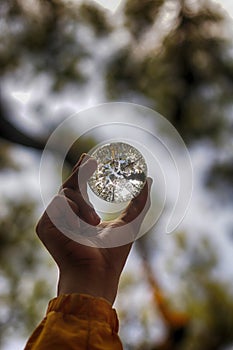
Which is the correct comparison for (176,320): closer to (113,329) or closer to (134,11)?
(134,11)

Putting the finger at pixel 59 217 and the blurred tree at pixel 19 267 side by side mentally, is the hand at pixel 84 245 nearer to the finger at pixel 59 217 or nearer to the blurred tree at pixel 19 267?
the finger at pixel 59 217

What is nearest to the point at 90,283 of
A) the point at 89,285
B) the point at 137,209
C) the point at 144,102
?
the point at 89,285

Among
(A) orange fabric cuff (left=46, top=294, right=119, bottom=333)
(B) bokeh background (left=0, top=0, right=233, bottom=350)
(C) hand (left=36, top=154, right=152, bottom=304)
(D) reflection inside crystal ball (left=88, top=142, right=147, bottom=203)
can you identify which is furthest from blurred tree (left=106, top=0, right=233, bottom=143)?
(A) orange fabric cuff (left=46, top=294, right=119, bottom=333)

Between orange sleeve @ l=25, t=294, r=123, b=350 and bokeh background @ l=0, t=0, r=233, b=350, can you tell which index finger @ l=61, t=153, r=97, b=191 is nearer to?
orange sleeve @ l=25, t=294, r=123, b=350

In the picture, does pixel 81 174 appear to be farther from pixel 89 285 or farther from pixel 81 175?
pixel 89 285

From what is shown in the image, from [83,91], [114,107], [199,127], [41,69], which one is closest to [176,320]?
[199,127]

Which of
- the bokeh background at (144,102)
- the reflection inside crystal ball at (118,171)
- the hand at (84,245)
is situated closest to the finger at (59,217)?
the hand at (84,245)

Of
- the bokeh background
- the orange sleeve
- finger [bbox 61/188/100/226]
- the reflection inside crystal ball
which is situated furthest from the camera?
the bokeh background

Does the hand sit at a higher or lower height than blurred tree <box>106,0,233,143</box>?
higher
